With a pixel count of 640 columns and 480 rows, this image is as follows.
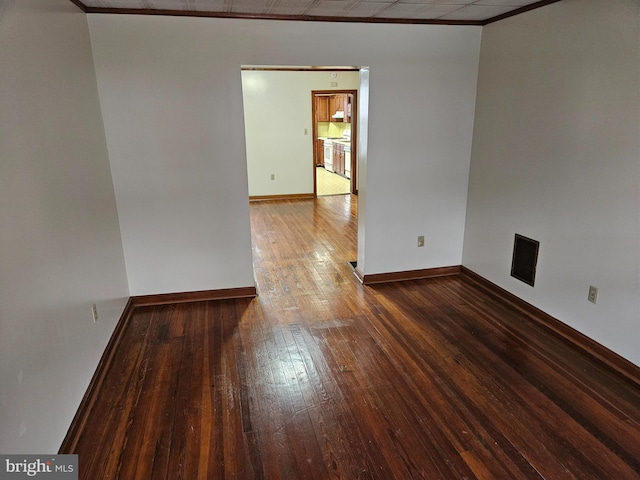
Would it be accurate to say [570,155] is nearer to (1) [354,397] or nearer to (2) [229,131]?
(1) [354,397]

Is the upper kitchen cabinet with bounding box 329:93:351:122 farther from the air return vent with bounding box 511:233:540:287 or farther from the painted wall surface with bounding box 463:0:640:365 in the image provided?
the air return vent with bounding box 511:233:540:287

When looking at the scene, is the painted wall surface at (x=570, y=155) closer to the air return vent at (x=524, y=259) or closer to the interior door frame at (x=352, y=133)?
the air return vent at (x=524, y=259)

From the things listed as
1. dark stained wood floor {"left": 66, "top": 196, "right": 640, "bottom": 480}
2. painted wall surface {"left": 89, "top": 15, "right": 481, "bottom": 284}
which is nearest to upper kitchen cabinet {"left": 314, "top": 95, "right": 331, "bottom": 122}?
painted wall surface {"left": 89, "top": 15, "right": 481, "bottom": 284}

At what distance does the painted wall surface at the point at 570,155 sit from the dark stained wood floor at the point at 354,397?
379 mm

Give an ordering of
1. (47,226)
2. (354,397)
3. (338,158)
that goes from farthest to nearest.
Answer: (338,158), (354,397), (47,226)

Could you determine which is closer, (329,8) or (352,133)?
(329,8)

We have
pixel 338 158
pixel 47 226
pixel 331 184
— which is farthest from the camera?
pixel 338 158

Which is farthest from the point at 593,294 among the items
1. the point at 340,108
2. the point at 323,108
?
the point at 323,108

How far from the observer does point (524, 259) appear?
3.25 meters

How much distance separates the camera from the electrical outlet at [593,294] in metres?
2.65

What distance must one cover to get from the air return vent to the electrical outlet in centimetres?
48

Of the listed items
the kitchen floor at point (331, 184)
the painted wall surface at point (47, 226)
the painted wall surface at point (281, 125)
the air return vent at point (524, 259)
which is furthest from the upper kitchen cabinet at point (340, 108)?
the painted wall surface at point (47, 226)

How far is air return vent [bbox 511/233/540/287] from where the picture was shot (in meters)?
3.14

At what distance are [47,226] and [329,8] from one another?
2.28 metres
